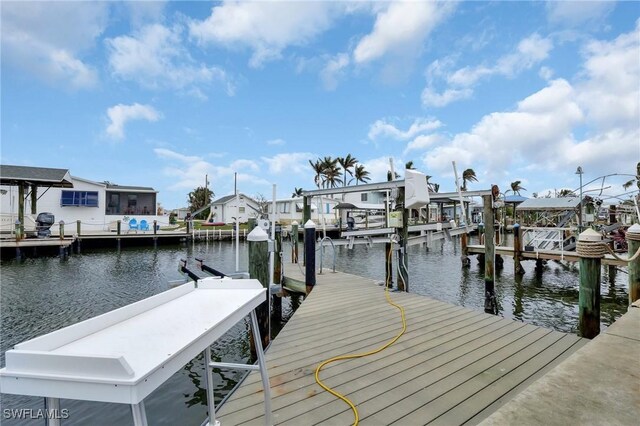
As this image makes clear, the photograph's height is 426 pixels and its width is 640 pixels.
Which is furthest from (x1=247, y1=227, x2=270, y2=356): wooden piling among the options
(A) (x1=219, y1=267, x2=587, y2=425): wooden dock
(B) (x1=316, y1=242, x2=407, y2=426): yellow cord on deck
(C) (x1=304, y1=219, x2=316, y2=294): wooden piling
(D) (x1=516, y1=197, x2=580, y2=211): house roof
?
(D) (x1=516, y1=197, x2=580, y2=211): house roof

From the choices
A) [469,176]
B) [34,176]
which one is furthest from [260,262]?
[469,176]

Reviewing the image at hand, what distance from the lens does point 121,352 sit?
1.23 meters

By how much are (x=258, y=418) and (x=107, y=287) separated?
1159cm

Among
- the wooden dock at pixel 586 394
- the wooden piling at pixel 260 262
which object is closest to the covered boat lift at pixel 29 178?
the wooden piling at pixel 260 262

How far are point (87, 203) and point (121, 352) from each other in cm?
3311

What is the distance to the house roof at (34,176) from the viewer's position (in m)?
20.1

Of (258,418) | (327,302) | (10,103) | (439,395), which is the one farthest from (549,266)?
(10,103)

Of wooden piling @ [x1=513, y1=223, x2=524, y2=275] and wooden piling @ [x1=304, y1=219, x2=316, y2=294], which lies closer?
wooden piling @ [x1=304, y1=219, x2=316, y2=294]

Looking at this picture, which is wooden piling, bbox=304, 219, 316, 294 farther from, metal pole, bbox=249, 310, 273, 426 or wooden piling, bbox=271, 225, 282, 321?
metal pole, bbox=249, 310, 273, 426

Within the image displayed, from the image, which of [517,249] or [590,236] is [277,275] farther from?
[517,249]

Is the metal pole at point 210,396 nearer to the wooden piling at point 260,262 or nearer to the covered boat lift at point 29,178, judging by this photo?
the wooden piling at point 260,262

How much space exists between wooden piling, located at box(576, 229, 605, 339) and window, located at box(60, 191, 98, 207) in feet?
111

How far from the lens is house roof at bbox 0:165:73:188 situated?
20.1 m

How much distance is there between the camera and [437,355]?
3.65 metres
